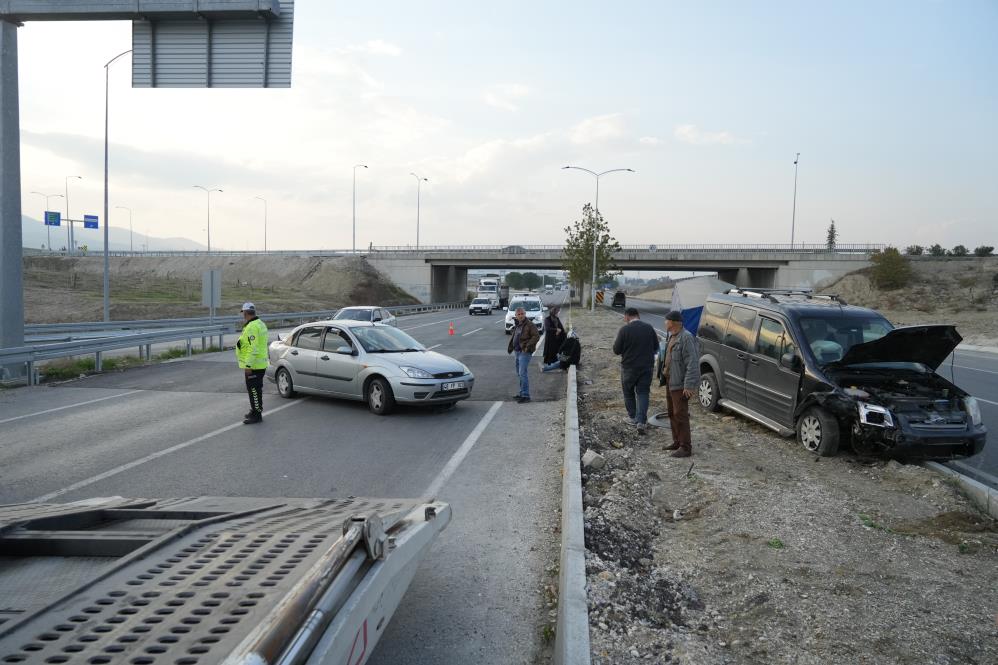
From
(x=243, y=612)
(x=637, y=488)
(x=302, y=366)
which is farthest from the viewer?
(x=302, y=366)

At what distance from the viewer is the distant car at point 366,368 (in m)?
10.9

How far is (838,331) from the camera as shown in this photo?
9250 millimetres

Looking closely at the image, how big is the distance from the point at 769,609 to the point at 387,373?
7.60 m

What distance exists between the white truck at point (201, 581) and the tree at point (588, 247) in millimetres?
53386

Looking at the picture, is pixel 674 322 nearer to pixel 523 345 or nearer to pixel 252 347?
pixel 523 345

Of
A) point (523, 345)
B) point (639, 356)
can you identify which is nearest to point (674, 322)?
point (639, 356)

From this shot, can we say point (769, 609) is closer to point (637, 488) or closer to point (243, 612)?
point (637, 488)

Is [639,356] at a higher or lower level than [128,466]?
higher

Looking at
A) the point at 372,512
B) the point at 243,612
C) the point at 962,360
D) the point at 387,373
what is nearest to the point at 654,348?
the point at 387,373

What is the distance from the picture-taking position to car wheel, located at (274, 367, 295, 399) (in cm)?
1255

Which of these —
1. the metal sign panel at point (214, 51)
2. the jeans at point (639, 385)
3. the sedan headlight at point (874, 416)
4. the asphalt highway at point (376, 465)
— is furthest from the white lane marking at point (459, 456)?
the metal sign panel at point (214, 51)

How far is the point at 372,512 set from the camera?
12.3 ft

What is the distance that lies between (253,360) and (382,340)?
247 centimetres

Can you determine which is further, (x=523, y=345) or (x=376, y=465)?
(x=523, y=345)
